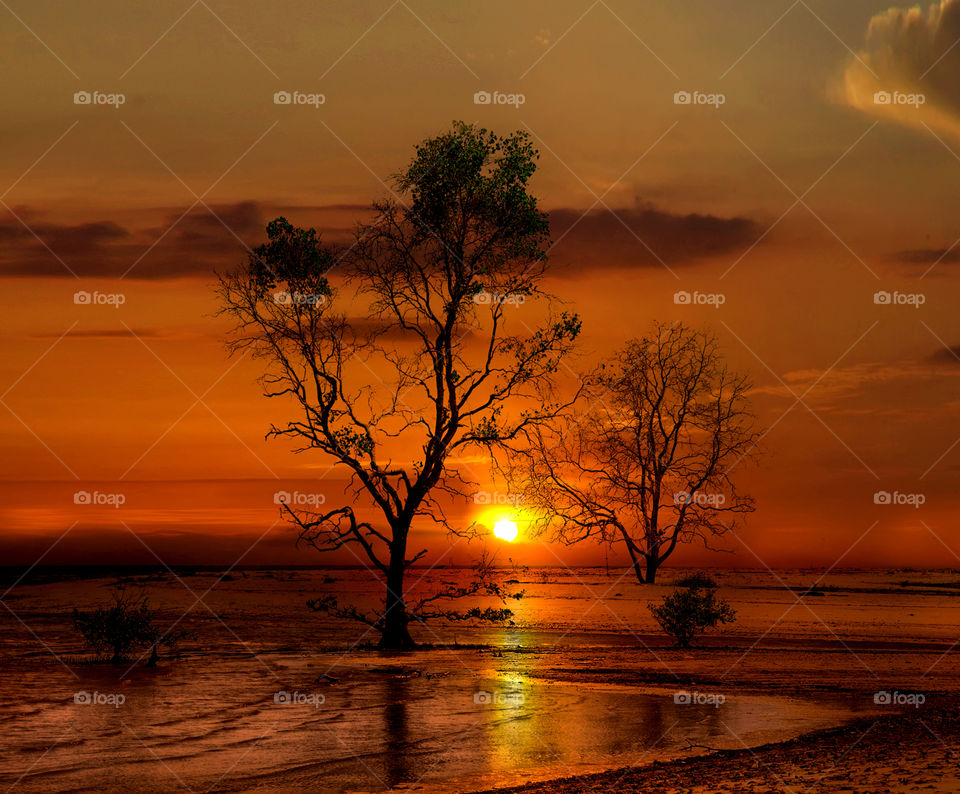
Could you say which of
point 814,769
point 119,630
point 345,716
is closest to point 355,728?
point 345,716

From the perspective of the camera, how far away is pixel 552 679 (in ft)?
69.7

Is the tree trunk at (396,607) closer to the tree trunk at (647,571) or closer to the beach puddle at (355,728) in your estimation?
the beach puddle at (355,728)

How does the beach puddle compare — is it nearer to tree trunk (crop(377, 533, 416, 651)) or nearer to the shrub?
the shrub

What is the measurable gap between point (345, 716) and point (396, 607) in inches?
419

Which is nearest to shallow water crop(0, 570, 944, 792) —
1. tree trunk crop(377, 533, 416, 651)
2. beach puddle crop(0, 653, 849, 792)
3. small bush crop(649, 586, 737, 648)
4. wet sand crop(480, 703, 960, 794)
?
beach puddle crop(0, 653, 849, 792)

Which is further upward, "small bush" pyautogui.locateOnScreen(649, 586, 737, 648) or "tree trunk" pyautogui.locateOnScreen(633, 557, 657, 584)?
"tree trunk" pyautogui.locateOnScreen(633, 557, 657, 584)

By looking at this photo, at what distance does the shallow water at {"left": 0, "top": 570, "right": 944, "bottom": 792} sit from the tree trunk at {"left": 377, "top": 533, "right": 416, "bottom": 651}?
999mm

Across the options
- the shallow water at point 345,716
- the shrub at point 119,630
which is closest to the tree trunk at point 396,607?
the shallow water at point 345,716

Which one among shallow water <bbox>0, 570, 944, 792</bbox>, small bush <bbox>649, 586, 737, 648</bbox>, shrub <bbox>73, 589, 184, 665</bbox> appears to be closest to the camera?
shallow water <bbox>0, 570, 944, 792</bbox>

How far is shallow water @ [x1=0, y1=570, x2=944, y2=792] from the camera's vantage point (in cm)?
1241

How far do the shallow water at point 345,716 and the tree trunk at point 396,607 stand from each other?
999 mm

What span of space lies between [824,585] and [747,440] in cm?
3243

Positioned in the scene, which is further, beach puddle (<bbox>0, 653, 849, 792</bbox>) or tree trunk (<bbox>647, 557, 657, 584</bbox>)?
tree trunk (<bbox>647, 557, 657, 584</bbox>)

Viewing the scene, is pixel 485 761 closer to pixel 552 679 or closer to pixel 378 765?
pixel 378 765
